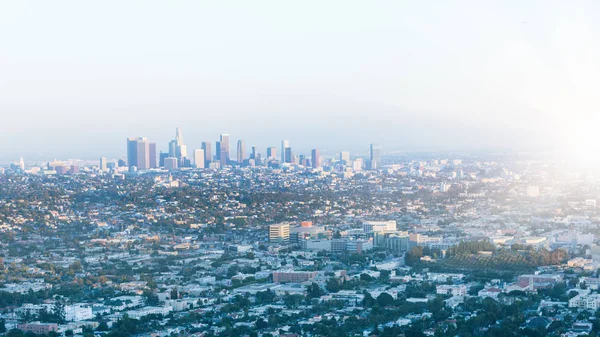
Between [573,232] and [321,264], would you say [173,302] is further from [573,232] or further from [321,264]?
[573,232]

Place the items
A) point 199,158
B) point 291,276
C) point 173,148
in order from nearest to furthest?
point 291,276, point 199,158, point 173,148

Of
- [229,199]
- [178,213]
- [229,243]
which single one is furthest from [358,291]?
[229,199]

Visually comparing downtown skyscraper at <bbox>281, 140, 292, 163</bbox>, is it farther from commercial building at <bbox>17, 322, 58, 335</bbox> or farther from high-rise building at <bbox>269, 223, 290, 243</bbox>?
commercial building at <bbox>17, 322, 58, 335</bbox>

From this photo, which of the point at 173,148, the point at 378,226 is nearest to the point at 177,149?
the point at 173,148

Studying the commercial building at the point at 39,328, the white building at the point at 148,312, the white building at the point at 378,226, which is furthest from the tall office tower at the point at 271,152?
the commercial building at the point at 39,328

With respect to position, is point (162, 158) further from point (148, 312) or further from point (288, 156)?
point (148, 312)

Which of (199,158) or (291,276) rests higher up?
(199,158)

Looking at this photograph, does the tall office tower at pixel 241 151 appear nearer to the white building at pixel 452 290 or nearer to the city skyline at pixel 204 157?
the city skyline at pixel 204 157
